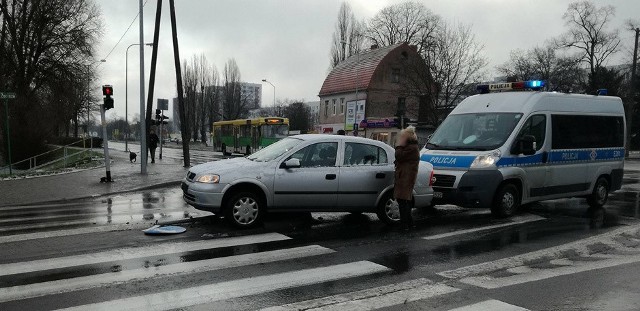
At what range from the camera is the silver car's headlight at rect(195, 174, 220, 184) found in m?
8.11

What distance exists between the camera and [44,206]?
11.9 metres

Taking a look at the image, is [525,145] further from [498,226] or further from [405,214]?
[405,214]

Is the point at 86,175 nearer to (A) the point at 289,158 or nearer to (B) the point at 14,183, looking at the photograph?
(B) the point at 14,183

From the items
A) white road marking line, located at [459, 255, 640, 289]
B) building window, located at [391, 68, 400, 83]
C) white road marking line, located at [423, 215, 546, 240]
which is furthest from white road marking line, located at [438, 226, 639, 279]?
building window, located at [391, 68, 400, 83]

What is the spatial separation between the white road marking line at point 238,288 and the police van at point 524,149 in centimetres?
405

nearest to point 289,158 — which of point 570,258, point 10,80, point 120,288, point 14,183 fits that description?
point 120,288

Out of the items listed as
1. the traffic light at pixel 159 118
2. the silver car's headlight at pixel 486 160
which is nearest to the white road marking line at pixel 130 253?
the silver car's headlight at pixel 486 160

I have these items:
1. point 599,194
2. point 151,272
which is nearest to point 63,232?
point 151,272

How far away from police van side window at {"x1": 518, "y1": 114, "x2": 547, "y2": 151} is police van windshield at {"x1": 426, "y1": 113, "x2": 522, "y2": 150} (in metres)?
0.24

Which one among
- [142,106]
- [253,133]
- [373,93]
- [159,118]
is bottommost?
[253,133]

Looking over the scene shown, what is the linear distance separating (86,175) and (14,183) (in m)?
2.56

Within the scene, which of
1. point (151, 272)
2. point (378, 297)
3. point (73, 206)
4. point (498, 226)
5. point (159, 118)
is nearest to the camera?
point (378, 297)

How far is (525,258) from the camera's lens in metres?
6.72

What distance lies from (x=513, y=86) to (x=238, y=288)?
26.8 ft
